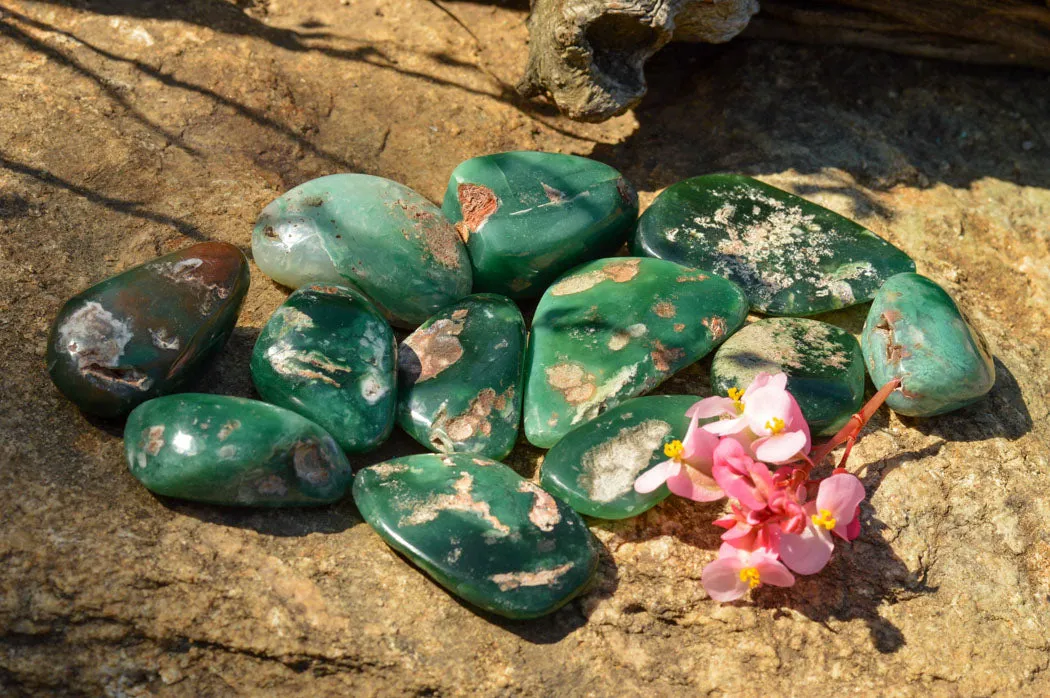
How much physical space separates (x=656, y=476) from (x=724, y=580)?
0.23m

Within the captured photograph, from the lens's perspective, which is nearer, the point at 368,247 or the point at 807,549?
the point at 807,549

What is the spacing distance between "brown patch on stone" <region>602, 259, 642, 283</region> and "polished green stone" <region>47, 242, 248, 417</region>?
0.87m

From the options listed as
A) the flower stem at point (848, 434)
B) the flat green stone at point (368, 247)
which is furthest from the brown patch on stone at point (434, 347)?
the flower stem at point (848, 434)

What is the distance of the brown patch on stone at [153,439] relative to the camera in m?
1.92

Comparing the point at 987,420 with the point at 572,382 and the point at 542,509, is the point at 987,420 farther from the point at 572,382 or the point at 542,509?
the point at 542,509

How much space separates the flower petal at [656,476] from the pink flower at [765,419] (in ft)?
0.34

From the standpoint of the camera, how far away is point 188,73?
2854 mm

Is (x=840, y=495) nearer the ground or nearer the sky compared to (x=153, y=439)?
nearer the sky

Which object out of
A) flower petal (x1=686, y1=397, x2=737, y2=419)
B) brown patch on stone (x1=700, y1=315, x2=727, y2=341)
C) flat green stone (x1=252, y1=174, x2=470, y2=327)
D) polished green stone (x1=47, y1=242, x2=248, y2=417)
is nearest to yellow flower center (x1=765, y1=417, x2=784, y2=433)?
flower petal (x1=686, y1=397, x2=737, y2=419)

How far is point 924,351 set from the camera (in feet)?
7.48

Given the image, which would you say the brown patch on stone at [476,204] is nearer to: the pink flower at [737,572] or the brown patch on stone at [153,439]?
the brown patch on stone at [153,439]

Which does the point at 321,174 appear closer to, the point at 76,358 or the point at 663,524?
the point at 76,358

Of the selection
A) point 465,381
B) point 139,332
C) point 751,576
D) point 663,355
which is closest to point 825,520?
point 751,576

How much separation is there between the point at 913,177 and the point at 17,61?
2.57m
